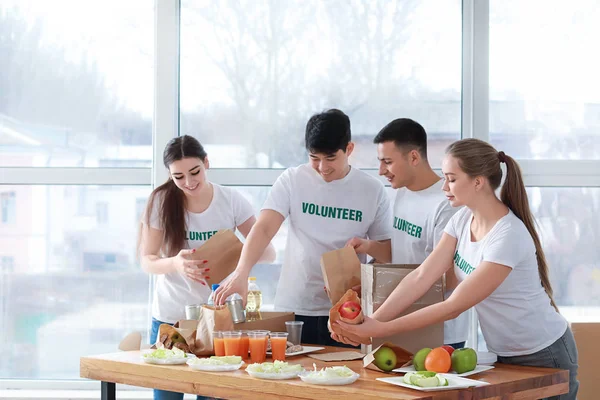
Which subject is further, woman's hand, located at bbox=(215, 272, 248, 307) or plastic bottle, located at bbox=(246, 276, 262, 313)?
plastic bottle, located at bbox=(246, 276, 262, 313)

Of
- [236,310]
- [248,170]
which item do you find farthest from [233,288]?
[248,170]

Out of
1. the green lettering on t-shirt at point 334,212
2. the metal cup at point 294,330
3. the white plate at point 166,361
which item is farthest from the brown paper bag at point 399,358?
the green lettering on t-shirt at point 334,212

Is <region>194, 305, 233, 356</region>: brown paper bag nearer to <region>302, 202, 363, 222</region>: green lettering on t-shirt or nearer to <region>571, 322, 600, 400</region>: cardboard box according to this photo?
<region>302, 202, 363, 222</region>: green lettering on t-shirt

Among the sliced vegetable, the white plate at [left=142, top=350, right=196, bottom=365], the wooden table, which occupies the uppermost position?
the sliced vegetable

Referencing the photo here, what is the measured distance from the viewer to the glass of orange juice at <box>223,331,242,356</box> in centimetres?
236

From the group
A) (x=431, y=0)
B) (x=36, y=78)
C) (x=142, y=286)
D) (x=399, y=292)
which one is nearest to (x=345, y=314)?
(x=399, y=292)

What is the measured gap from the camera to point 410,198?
2777 mm

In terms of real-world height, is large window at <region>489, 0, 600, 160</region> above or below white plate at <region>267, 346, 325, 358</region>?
above

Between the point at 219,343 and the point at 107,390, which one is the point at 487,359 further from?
the point at 107,390

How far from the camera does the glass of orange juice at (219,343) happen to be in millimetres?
2377

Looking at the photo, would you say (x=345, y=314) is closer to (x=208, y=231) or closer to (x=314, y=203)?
(x=314, y=203)

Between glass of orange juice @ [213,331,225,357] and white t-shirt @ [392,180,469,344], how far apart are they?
0.78 meters

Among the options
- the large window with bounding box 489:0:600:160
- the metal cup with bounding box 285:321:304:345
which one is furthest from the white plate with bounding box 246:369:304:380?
the large window with bounding box 489:0:600:160

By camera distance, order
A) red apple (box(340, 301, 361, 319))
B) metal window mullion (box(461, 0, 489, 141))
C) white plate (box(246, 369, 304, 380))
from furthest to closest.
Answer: metal window mullion (box(461, 0, 489, 141))
red apple (box(340, 301, 361, 319))
white plate (box(246, 369, 304, 380))
